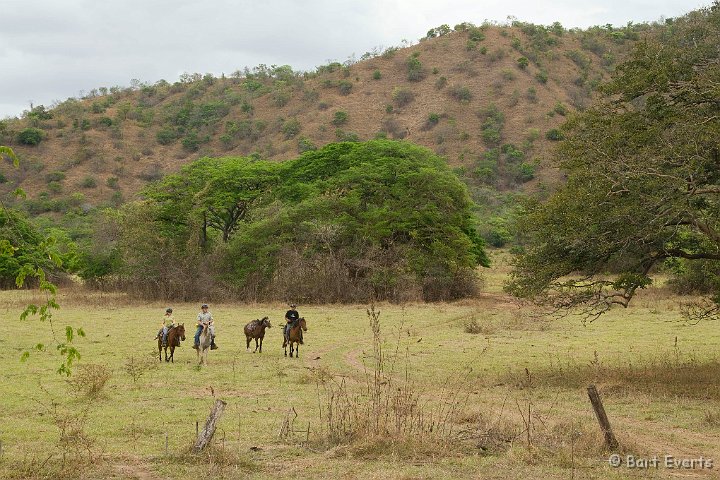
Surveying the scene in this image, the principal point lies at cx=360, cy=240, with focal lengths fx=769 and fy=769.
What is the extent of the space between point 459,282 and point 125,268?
64.8 feet

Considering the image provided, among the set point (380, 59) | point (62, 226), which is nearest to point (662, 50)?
point (62, 226)

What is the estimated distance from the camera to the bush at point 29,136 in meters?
106

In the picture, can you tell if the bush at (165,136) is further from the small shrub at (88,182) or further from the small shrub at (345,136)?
the small shrub at (345,136)

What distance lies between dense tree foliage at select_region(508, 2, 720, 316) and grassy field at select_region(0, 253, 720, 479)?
2410mm

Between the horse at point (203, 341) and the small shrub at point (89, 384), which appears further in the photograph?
the horse at point (203, 341)

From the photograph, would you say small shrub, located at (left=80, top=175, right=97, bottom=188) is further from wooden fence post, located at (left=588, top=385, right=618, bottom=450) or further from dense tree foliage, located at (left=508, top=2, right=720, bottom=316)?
wooden fence post, located at (left=588, top=385, right=618, bottom=450)

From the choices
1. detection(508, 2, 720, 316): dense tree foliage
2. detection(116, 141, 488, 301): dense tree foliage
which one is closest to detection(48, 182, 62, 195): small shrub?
detection(116, 141, 488, 301): dense tree foliage

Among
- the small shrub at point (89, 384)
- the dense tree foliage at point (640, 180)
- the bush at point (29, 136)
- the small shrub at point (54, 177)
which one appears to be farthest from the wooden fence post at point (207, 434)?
the bush at point (29, 136)

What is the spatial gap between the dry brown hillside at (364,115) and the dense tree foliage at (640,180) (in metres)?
71.4

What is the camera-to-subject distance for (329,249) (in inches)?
1729

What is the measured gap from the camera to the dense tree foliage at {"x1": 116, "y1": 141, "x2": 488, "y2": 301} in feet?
142

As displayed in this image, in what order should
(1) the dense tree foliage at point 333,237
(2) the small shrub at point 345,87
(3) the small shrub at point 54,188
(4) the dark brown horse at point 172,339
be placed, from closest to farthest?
1. (4) the dark brown horse at point 172,339
2. (1) the dense tree foliage at point 333,237
3. (3) the small shrub at point 54,188
4. (2) the small shrub at point 345,87

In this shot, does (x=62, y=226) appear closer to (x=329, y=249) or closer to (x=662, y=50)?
(x=329, y=249)

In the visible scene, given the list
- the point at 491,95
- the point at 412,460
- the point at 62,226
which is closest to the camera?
the point at 412,460
